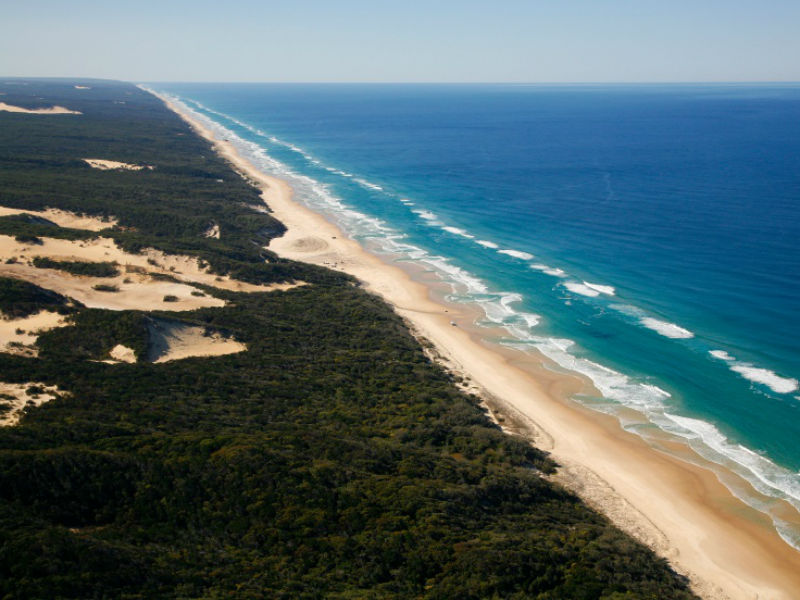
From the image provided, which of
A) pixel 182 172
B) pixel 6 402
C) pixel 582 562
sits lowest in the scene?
pixel 582 562

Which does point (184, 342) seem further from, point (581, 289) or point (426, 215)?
point (426, 215)

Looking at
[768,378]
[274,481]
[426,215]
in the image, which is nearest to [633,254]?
[768,378]

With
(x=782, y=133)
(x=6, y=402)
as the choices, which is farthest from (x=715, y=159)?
(x=6, y=402)

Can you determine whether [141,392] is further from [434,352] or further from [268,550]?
[434,352]

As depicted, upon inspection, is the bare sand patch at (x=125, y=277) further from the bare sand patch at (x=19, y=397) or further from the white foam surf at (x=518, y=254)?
the white foam surf at (x=518, y=254)

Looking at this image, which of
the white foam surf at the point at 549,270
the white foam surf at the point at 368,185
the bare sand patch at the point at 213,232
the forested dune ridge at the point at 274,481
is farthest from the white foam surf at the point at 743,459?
the white foam surf at the point at 368,185
